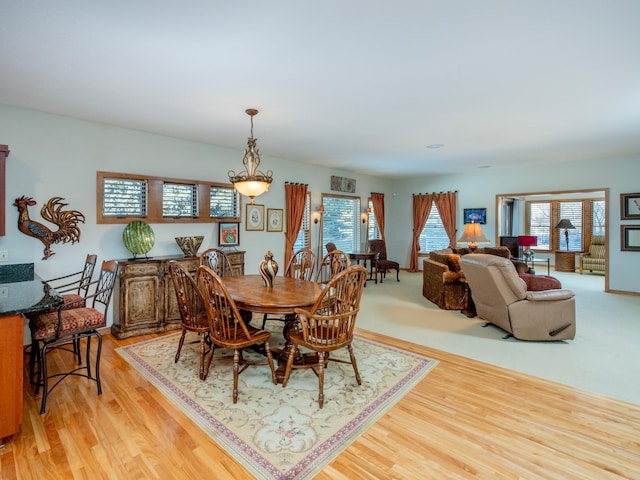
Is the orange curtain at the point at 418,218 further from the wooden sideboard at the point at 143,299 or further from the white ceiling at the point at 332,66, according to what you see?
the wooden sideboard at the point at 143,299

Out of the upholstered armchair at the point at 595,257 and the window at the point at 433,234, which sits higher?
the window at the point at 433,234

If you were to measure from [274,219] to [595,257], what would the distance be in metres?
8.77

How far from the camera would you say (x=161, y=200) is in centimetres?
472

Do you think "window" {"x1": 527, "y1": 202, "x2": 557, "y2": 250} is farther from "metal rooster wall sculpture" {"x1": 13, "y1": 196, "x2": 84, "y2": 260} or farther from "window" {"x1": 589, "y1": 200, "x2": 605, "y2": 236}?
"metal rooster wall sculpture" {"x1": 13, "y1": 196, "x2": 84, "y2": 260}

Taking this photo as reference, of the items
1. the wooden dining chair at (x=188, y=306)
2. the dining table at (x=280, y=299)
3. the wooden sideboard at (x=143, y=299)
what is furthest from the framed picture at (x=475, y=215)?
the wooden dining chair at (x=188, y=306)

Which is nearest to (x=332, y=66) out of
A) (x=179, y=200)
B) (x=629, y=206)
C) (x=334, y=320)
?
(x=334, y=320)

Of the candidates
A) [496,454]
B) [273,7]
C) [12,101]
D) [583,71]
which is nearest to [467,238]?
[583,71]

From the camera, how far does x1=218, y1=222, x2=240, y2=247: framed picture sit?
17.9 ft

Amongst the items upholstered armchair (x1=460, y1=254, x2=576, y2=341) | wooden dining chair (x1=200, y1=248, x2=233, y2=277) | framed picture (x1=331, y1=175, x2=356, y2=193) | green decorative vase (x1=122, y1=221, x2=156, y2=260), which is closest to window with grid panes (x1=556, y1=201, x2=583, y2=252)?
framed picture (x1=331, y1=175, x2=356, y2=193)

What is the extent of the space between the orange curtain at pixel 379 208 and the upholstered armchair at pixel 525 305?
508 centimetres

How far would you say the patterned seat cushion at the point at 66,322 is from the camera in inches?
96.7

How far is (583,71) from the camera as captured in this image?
9.18ft

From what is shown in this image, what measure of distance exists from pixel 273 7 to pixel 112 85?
196cm

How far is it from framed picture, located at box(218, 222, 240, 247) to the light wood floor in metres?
2.85
